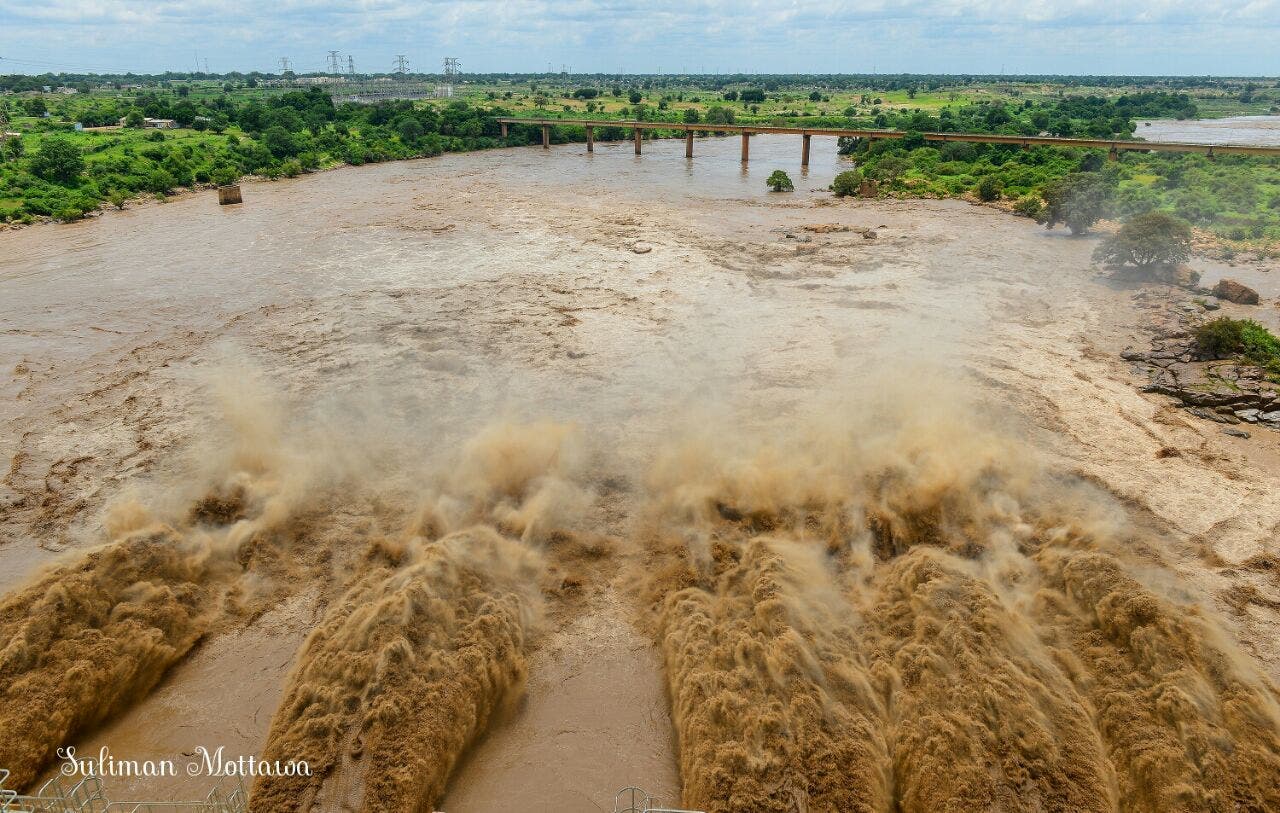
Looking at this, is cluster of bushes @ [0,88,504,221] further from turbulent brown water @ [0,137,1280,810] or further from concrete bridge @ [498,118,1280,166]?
turbulent brown water @ [0,137,1280,810]

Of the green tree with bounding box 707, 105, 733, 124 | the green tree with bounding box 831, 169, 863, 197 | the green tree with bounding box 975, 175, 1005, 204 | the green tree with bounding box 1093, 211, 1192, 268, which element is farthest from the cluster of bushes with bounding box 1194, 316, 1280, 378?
the green tree with bounding box 707, 105, 733, 124

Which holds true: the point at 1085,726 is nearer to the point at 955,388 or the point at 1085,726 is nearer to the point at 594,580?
the point at 594,580

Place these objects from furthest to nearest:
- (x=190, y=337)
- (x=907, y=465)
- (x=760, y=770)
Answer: (x=190, y=337)
(x=907, y=465)
(x=760, y=770)

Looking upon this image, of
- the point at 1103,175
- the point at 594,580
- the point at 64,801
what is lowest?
the point at 594,580

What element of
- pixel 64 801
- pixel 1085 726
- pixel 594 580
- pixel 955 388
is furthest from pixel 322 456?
pixel 955 388

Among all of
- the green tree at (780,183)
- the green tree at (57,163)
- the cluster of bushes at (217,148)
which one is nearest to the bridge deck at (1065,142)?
the green tree at (780,183)

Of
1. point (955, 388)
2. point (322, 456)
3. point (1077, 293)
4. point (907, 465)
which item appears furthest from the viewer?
point (1077, 293)

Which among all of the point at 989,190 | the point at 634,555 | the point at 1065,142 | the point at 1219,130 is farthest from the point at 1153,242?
the point at 1219,130
